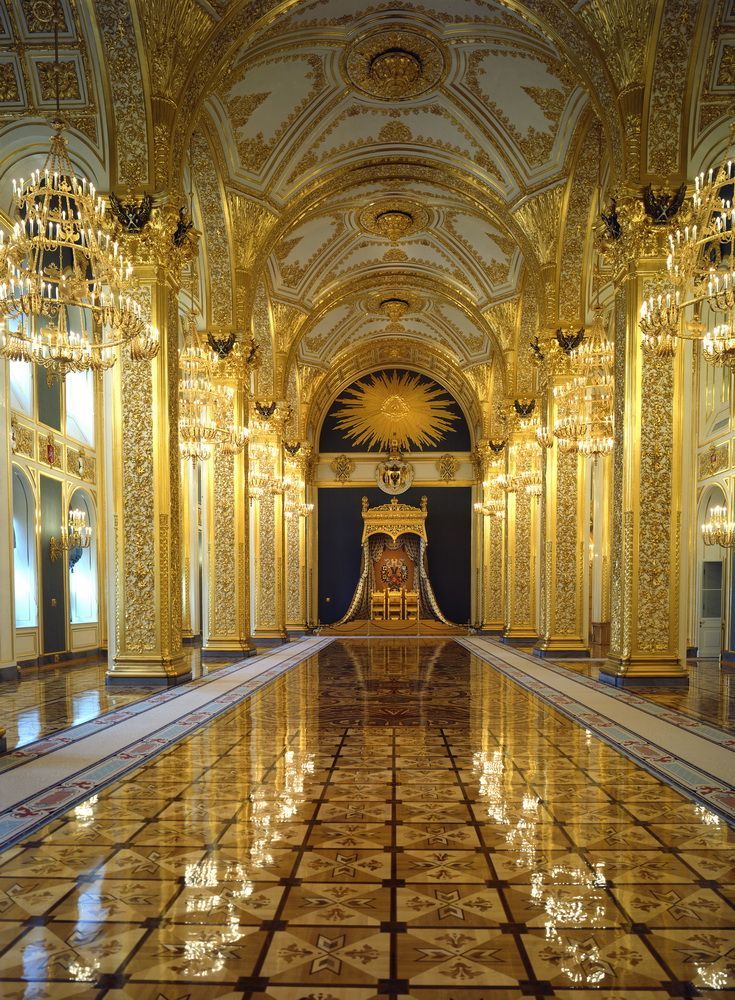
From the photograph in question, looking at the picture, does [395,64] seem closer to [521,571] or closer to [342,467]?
[521,571]

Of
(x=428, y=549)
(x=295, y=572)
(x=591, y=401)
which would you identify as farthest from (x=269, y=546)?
(x=591, y=401)

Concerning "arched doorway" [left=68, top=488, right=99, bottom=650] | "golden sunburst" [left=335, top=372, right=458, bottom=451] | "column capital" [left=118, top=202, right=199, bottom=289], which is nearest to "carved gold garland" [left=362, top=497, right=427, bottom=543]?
"golden sunburst" [left=335, top=372, right=458, bottom=451]

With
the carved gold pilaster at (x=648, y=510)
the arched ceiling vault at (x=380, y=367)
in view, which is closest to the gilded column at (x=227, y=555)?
the carved gold pilaster at (x=648, y=510)

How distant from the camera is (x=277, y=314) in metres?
20.0

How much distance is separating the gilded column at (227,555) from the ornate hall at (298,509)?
8 centimetres

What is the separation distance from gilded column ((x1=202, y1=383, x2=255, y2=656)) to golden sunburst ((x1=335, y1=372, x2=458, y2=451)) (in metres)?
13.2

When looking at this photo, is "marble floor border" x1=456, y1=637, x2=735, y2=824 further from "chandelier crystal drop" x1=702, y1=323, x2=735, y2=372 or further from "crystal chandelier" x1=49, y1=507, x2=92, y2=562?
"crystal chandelier" x1=49, y1=507, x2=92, y2=562

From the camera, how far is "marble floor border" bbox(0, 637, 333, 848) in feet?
15.4

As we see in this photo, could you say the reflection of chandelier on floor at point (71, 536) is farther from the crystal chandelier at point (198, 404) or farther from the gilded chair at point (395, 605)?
the gilded chair at point (395, 605)

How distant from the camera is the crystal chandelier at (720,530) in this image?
13.1 meters

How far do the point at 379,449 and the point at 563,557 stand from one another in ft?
46.4

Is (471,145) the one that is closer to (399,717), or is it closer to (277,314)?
(277,314)

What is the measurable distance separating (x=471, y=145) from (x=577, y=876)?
43.6 feet

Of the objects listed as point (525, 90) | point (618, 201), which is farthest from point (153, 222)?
point (525, 90)
